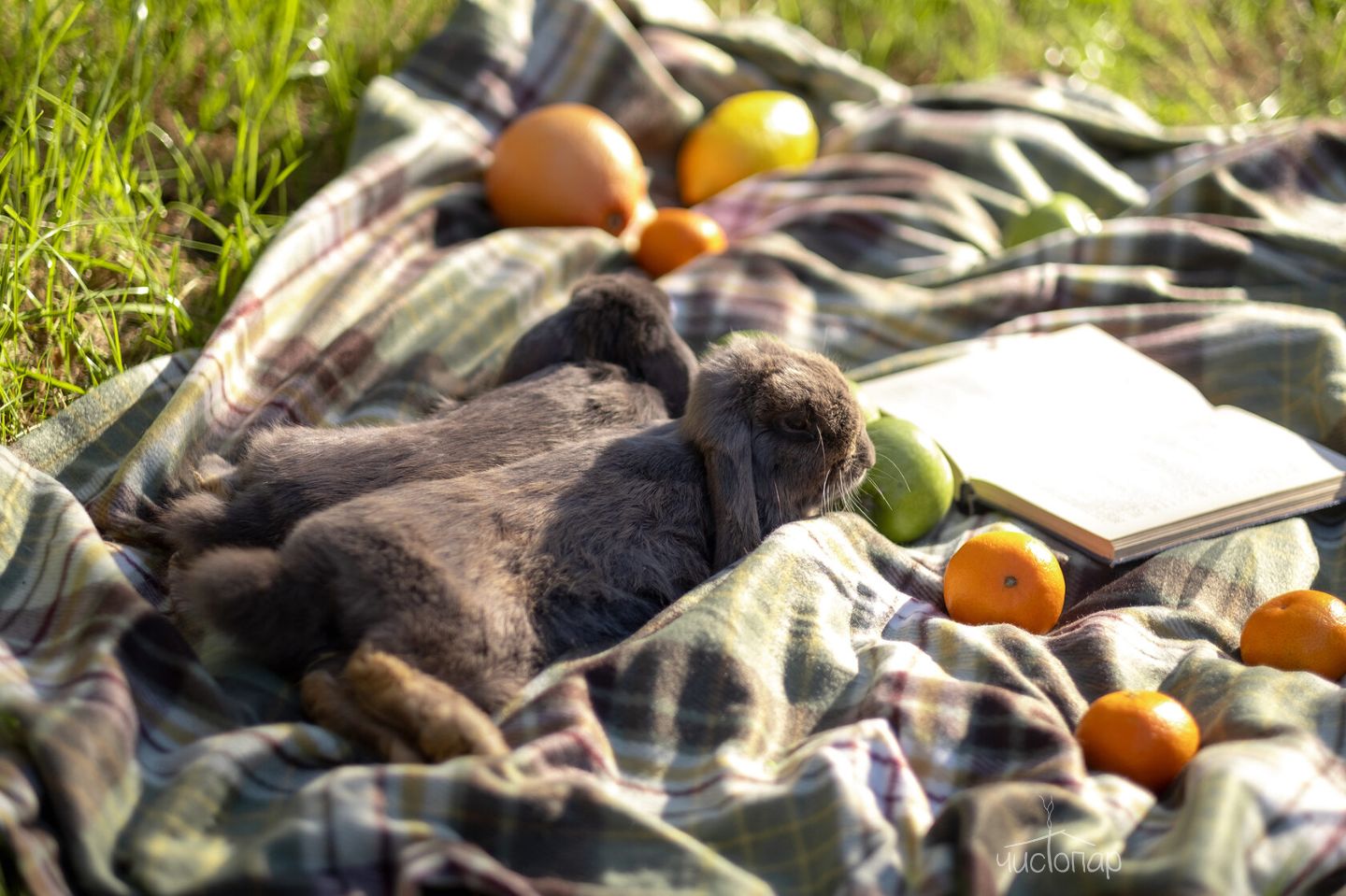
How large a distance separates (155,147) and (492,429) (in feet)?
7.31

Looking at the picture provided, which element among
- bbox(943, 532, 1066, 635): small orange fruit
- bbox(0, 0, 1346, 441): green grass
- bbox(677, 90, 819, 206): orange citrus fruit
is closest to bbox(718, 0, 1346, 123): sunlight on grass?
bbox(0, 0, 1346, 441): green grass

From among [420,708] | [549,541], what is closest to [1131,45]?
[549,541]

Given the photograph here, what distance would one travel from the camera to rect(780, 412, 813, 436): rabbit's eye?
312cm

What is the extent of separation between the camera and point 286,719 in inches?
102

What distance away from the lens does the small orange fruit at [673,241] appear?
4.50 m

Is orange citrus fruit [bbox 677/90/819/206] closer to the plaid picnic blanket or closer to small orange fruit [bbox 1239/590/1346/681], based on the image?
the plaid picnic blanket

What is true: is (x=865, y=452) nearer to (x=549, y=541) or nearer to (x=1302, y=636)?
(x=549, y=541)

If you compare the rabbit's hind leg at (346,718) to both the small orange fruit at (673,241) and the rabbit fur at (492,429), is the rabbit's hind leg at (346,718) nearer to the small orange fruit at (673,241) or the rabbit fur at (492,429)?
the rabbit fur at (492,429)

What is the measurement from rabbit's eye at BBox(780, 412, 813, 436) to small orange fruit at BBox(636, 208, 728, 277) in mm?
1522

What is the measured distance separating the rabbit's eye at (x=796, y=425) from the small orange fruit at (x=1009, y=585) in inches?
19.9

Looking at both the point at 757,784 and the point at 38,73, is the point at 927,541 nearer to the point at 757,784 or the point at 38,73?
the point at 757,784

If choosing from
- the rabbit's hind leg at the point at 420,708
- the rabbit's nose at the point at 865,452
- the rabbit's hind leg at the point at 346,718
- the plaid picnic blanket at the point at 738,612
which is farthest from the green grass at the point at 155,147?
the rabbit's nose at the point at 865,452

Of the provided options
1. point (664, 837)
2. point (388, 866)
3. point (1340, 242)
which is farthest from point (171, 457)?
point (1340, 242)

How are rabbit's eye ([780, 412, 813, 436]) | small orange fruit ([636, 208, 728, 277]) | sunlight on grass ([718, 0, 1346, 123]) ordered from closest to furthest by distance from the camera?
rabbit's eye ([780, 412, 813, 436]), small orange fruit ([636, 208, 728, 277]), sunlight on grass ([718, 0, 1346, 123])
